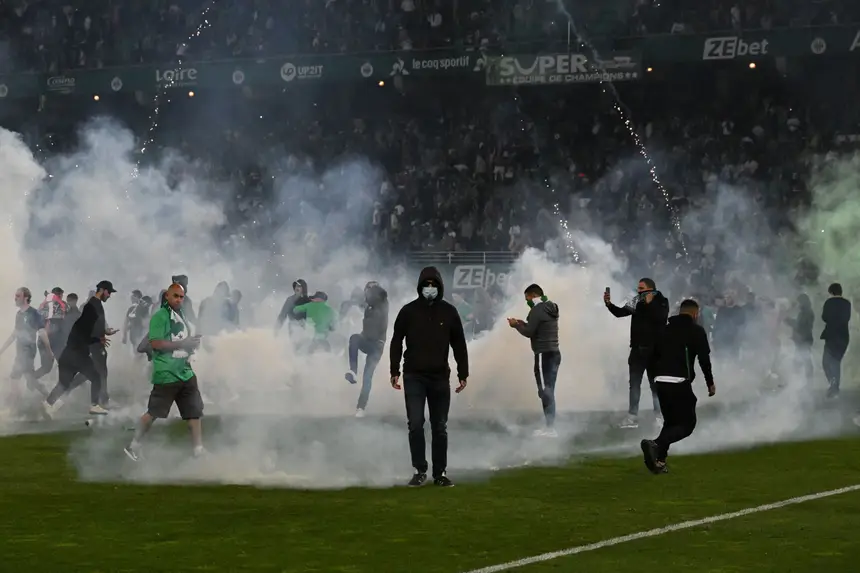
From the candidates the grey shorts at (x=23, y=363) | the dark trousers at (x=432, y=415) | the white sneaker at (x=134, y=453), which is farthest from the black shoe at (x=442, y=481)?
the grey shorts at (x=23, y=363)

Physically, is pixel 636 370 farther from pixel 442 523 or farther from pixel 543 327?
pixel 442 523

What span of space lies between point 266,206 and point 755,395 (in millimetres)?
19342

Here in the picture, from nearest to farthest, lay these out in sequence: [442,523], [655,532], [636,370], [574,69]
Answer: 1. [655,532]
2. [442,523]
3. [636,370]
4. [574,69]

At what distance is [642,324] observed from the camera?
679 inches

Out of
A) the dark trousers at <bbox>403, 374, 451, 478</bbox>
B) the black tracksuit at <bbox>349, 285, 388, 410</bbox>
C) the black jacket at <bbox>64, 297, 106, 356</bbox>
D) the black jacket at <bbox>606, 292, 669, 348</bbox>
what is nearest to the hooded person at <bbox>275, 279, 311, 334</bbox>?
the black tracksuit at <bbox>349, 285, 388, 410</bbox>

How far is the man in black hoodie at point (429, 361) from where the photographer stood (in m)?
11.9

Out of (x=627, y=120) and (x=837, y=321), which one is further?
(x=627, y=120)

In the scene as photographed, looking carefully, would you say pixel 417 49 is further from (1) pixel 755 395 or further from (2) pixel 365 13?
(1) pixel 755 395

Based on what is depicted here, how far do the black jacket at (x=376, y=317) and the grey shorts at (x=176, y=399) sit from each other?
6.23 metres

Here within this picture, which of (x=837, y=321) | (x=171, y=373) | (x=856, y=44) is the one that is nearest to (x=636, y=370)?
(x=171, y=373)

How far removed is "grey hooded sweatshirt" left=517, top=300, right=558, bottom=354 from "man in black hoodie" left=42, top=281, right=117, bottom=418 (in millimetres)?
5611

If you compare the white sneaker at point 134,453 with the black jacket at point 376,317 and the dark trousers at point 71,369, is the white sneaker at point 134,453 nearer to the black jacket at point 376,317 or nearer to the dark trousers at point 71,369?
the dark trousers at point 71,369

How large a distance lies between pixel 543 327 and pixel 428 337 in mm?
5017

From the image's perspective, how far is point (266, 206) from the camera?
39125mm
